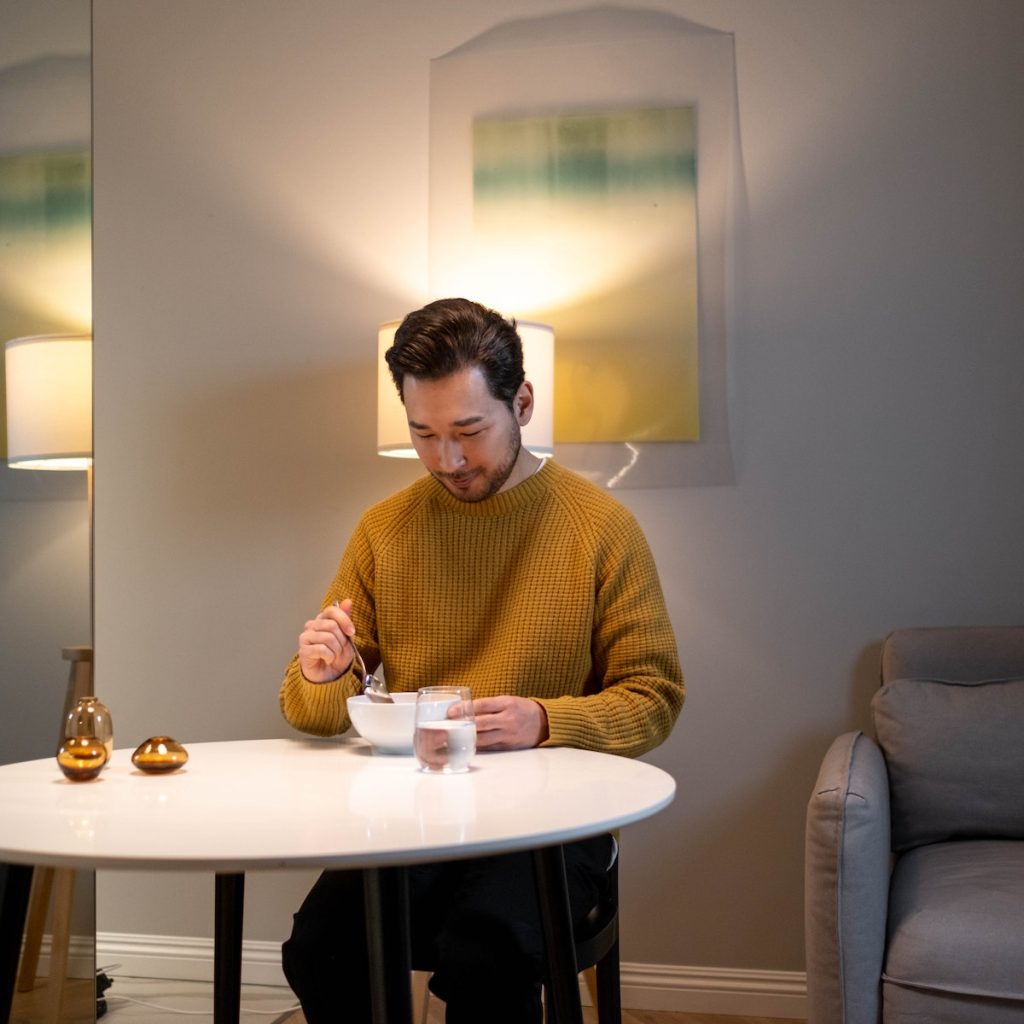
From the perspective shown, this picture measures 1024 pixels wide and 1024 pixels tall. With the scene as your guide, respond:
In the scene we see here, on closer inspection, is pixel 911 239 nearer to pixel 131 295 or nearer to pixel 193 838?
pixel 131 295

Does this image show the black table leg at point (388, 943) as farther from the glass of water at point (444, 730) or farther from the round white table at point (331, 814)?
the glass of water at point (444, 730)

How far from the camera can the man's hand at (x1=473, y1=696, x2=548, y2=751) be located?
1604 mm

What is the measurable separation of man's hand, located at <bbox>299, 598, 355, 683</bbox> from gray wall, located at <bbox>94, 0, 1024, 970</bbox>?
1.03 m

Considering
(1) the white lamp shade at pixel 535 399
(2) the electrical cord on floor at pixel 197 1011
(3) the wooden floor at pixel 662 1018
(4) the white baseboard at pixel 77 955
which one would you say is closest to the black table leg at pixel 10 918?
(4) the white baseboard at pixel 77 955

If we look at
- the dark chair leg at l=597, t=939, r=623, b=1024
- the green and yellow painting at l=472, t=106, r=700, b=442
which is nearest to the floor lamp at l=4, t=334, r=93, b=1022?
the dark chair leg at l=597, t=939, r=623, b=1024

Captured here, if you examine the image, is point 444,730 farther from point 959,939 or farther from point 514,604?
point 959,939

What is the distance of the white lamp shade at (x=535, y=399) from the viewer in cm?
237

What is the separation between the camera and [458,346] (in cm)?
189

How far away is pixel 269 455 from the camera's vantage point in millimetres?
2818

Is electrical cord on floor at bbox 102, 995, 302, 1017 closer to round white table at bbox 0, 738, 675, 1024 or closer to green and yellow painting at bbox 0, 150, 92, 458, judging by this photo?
round white table at bbox 0, 738, 675, 1024

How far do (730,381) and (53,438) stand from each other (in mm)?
1343

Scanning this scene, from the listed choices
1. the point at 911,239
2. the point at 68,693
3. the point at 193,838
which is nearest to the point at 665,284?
the point at 911,239

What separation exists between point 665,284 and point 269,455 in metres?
0.93

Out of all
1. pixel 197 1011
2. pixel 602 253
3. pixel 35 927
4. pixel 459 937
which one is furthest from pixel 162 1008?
pixel 602 253
